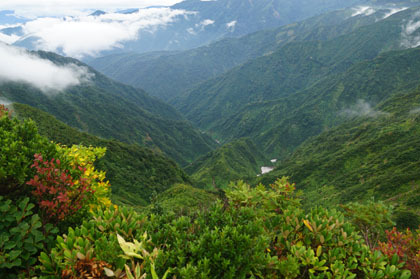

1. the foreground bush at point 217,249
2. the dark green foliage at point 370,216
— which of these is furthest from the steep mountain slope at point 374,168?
the foreground bush at point 217,249

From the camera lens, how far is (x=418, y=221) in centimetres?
3656

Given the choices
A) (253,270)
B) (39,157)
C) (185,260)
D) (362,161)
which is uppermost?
(39,157)

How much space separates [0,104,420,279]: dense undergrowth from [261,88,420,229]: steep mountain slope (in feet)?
141

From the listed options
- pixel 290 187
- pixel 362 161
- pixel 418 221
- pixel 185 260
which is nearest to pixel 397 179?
pixel 418 221

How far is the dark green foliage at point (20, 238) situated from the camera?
503cm

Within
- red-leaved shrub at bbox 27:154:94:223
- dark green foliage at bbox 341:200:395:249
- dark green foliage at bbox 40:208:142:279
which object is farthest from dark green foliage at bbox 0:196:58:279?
dark green foliage at bbox 341:200:395:249

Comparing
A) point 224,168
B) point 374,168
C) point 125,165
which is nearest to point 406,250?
point 125,165

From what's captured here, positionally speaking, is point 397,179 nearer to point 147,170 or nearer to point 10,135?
point 147,170

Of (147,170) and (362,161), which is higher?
(147,170)

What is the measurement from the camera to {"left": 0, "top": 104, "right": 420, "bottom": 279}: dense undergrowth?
457cm

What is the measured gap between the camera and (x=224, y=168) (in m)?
144

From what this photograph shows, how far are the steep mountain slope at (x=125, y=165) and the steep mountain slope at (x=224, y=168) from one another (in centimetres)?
2694

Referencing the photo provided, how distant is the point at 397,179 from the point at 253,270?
7669 cm

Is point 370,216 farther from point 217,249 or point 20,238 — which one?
point 20,238
